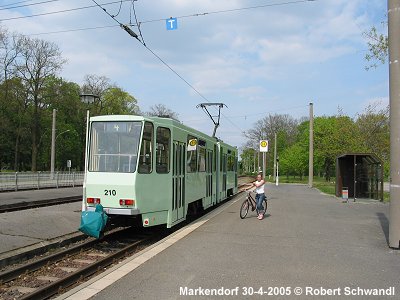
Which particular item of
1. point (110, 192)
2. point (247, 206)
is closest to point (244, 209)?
point (247, 206)

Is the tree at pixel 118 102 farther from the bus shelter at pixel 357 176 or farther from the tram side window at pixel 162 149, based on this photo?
the tram side window at pixel 162 149

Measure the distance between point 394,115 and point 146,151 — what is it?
220 inches

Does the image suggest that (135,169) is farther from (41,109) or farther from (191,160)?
(41,109)

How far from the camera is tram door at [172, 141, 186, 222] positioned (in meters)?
11.4

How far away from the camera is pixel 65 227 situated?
12.2m

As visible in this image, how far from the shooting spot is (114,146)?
1038cm

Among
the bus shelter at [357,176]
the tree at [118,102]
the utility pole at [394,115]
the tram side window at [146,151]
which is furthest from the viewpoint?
the tree at [118,102]

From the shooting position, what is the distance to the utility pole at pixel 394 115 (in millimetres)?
9352

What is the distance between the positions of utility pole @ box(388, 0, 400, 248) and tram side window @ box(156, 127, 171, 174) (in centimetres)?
522

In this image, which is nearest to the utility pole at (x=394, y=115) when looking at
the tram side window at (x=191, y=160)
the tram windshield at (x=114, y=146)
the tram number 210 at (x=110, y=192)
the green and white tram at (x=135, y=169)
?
the green and white tram at (x=135, y=169)

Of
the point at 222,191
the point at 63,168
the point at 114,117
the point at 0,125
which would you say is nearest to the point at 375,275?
the point at 114,117

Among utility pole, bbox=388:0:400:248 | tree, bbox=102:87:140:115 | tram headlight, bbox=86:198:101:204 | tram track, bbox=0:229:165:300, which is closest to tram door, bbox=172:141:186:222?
tram track, bbox=0:229:165:300

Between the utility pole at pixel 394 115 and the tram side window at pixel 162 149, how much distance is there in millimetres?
5222

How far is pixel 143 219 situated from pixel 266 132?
75140 mm
